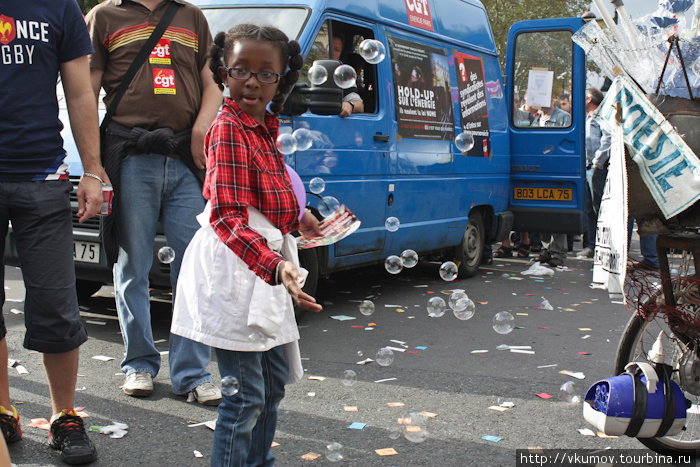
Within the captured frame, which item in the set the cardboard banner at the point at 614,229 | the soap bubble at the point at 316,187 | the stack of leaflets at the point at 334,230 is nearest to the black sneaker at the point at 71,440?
the stack of leaflets at the point at 334,230

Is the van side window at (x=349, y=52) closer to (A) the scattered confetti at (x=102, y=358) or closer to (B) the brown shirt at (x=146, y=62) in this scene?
(B) the brown shirt at (x=146, y=62)

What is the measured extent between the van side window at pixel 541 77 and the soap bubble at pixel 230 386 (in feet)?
22.8

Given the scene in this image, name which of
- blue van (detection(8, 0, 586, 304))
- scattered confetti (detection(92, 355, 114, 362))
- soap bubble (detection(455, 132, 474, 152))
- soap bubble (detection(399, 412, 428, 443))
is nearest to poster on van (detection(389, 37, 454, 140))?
blue van (detection(8, 0, 586, 304))

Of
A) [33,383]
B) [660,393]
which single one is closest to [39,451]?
[33,383]

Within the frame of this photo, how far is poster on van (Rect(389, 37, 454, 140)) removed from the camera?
6.59m

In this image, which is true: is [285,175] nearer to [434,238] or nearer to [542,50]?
[434,238]

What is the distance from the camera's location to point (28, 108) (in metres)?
3.13

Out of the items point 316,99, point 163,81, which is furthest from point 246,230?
point 316,99

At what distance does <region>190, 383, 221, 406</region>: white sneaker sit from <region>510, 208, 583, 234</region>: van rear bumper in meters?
5.48

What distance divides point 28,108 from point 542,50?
711 cm

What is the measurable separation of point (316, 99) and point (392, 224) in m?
1.60

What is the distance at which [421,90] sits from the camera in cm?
689

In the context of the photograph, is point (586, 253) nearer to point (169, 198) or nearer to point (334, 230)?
point (169, 198)

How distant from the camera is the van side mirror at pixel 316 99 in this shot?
16.5 ft
